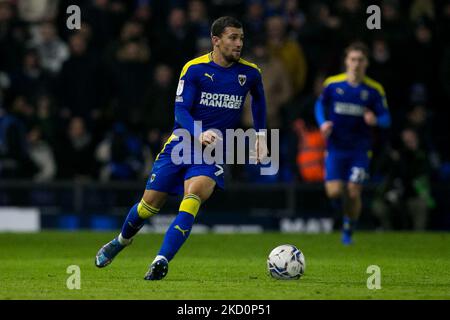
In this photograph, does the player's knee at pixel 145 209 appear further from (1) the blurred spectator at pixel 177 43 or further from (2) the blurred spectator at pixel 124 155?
(1) the blurred spectator at pixel 177 43

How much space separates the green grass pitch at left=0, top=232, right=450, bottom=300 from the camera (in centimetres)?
952

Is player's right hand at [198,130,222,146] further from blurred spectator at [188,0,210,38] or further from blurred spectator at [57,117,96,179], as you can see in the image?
blurred spectator at [188,0,210,38]

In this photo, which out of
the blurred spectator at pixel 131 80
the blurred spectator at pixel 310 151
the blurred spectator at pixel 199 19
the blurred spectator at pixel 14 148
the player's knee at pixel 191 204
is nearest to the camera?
the player's knee at pixel 191 204

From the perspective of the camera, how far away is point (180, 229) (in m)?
10.4

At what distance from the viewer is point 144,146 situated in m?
19.7

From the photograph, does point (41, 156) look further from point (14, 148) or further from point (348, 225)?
point (348, 225)

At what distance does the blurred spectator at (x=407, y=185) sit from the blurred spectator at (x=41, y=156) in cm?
554

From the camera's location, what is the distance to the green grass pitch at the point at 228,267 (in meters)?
9.52

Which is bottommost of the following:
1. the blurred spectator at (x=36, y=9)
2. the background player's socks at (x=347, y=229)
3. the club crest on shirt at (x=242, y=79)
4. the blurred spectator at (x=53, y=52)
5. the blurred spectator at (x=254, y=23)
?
the background player's socks at (x=347, y=229)

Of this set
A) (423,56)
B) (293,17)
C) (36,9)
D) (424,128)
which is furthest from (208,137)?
(36,9)

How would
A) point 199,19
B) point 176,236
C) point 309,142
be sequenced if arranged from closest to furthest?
point 176,236 < point 309,142 < point 199,19

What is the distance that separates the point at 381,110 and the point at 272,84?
3.93m

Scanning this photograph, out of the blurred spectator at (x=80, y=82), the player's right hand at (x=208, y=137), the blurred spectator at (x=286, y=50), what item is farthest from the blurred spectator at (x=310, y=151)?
the player's right hand at (x=208, y=137)
